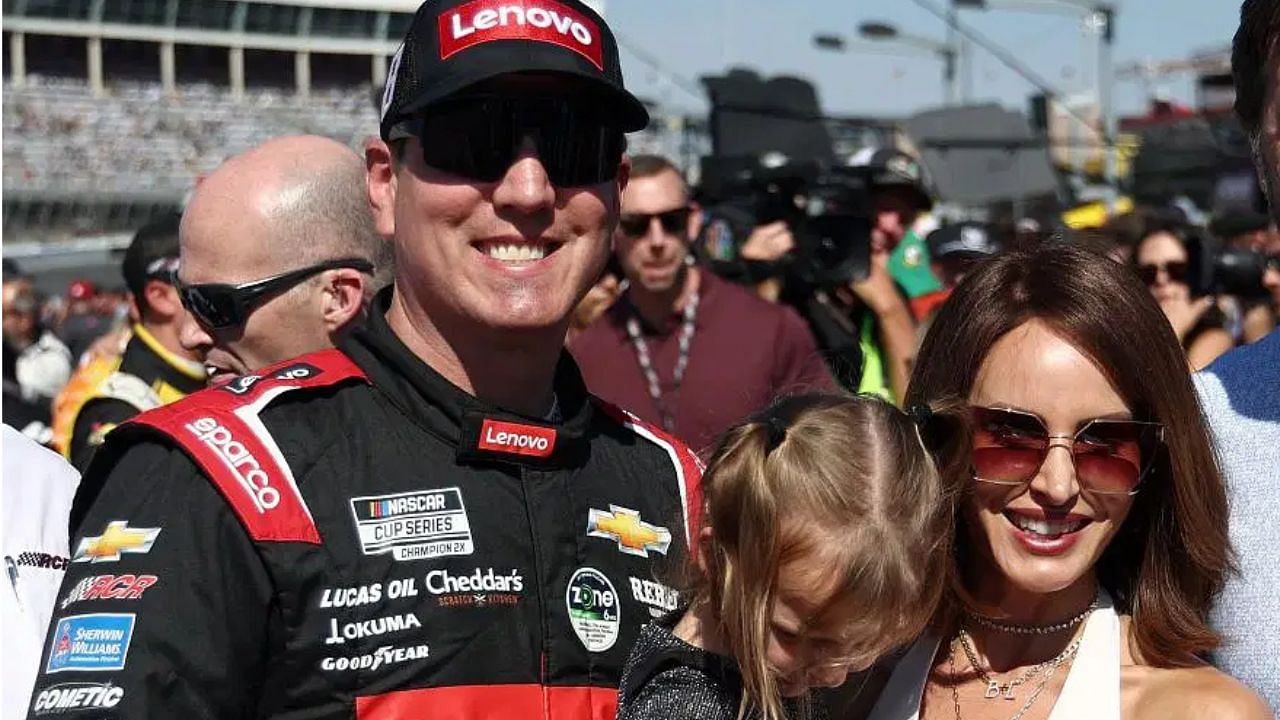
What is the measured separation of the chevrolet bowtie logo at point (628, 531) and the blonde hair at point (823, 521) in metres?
0.20

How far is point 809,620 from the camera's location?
87.4 inches

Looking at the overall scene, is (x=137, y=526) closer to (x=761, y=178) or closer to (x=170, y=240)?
(x=170, y=240)

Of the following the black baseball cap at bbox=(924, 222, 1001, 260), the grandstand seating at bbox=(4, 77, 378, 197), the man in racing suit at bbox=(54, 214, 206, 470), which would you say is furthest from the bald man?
the grandstand seating at bbox=(4, 77, 378, 197)

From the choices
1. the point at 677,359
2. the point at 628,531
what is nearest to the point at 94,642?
the point at 628,531

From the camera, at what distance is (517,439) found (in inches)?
93.3

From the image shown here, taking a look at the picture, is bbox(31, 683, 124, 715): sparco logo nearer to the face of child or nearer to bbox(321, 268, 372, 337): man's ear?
the face of child

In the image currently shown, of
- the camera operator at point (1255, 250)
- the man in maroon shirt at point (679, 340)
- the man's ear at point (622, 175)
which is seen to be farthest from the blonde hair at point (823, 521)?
the camera operator at point (1255, 250)

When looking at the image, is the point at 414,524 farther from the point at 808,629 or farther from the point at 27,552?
the point at 27,552

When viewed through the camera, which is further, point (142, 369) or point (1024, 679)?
point (142, 369)

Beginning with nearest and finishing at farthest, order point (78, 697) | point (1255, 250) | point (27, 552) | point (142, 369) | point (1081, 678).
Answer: point (78, 697) → point (1081, 678) → point (27, 552) → point (142, 369) → point (1255, 250)

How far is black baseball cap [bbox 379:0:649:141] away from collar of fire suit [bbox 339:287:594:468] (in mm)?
322

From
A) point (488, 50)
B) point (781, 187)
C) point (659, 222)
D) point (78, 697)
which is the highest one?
point (488, 50)

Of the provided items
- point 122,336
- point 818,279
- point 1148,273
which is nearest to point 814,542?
point 818,279

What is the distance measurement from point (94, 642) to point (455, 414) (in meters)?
0.58
